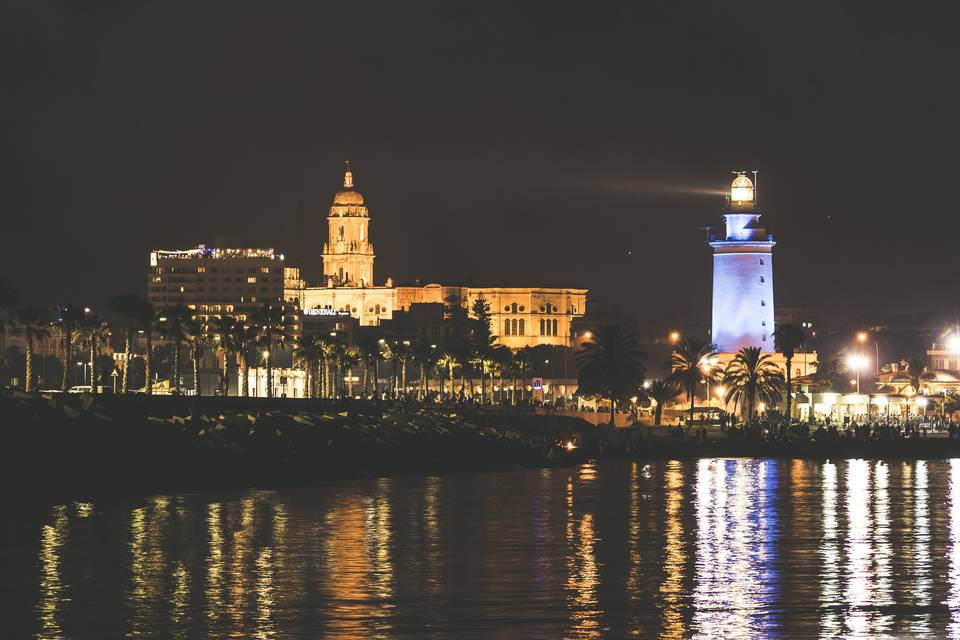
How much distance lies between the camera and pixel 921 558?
3772 centimetres

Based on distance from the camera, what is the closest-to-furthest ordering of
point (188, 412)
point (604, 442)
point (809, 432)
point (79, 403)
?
1. point (79, 403)
2. point (188, 412)
3. point (604, 442)
4. point (809, 432)

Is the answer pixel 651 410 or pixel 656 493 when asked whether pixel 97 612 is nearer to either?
pixel 656 493

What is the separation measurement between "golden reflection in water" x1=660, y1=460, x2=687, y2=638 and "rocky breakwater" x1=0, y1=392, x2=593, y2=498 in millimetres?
14398

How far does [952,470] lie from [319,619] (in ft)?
161

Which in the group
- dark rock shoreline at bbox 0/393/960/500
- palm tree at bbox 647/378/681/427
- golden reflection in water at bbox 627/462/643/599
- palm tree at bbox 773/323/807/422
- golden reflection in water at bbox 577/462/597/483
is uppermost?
palm tree at bbox 773/323/807/422

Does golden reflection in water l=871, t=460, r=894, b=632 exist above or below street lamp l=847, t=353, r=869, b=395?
below

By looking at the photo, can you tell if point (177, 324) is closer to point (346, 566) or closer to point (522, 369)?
point (522, 369)

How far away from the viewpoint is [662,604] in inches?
1223

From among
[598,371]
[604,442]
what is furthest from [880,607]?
[598,371]

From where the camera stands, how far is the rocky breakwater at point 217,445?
5447 centimetres

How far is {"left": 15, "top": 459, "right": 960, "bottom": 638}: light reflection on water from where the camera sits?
29.0 m

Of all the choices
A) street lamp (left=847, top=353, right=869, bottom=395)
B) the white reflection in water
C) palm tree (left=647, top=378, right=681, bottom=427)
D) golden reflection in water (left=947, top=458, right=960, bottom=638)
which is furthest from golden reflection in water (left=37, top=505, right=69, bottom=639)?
street lamp (left=847, top=353, right=869, bottom=395)

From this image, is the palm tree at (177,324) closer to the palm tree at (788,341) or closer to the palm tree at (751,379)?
the palm tree at (751,379)

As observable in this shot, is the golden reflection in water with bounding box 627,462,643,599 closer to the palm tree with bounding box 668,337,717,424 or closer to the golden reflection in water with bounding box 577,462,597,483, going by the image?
the golden reflection in water with bounding box 577,462,597,483
